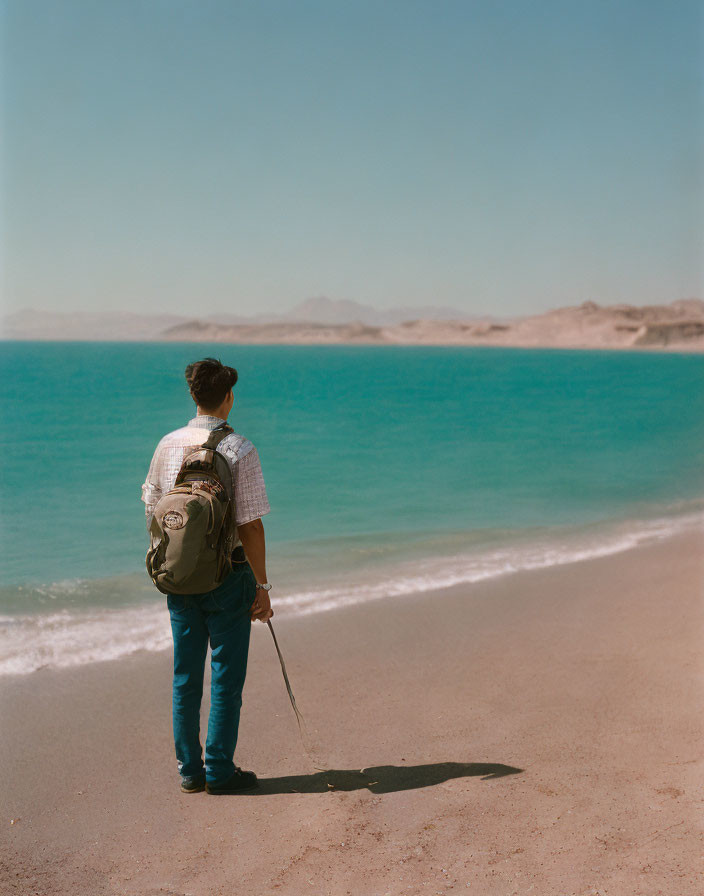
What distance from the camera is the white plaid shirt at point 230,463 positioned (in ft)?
10.0

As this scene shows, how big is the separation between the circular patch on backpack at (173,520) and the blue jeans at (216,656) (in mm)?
326

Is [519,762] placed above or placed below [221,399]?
below

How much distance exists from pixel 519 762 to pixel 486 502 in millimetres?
9196

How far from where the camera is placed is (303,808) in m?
3.23

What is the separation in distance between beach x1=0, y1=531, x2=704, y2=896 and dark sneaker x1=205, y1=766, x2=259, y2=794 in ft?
0.14

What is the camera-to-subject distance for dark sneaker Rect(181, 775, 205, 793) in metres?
3.40

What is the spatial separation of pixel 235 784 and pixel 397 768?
2.31 ft

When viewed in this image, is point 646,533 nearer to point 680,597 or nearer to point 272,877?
point 680,597

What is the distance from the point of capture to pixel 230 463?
305cm

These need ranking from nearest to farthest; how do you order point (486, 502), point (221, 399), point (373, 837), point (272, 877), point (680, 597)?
point (272, 877) < point (373, 837) < point (221, 399) < point (680, 597) < point (486, 502)

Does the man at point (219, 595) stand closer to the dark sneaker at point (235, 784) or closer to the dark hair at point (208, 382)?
the dark hair at point (208, 382)

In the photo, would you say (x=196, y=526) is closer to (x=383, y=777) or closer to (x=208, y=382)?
(x=208, y=382)

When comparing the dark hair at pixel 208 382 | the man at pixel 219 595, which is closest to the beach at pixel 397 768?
the man at pixel 219 595

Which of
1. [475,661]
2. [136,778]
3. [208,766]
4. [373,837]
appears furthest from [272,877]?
[475,661]
